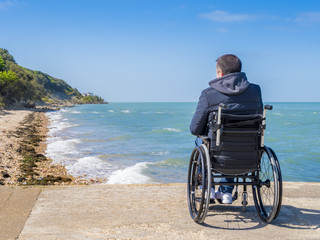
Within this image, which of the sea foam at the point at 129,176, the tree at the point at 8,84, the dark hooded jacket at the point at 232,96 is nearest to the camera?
the dark hooded jacket at the point at 232,96

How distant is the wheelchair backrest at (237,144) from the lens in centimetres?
330

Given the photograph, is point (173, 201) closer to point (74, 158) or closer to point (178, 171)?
point (178, 171)

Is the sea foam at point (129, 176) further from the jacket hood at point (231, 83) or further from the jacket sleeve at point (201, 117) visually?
the jacket hood at point (231, 83)

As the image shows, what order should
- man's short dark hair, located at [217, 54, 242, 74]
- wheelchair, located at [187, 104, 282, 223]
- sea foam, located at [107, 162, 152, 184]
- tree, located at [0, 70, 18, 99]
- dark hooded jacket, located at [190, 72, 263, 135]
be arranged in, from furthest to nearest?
tree, located at [0, 70, 18, 99] < sea foam, located at [107, 162, 152, 184] < man's short dark hair, located at [217, 54, 242, 74] < dark hooded jacket, located at [190, 72, 263, 135] < wheelchair, located at [187, 104, 282, 223]

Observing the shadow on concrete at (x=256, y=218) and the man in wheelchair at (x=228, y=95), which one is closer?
the man in wheelchair at (x=228, y=95)

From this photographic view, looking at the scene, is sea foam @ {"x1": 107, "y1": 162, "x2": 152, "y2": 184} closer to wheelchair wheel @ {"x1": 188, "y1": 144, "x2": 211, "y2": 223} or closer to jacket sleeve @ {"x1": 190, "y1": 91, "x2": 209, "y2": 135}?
wheelchair wheel @ {"x1": 188, "y1": 144, "x2": 211, "y2": 223}

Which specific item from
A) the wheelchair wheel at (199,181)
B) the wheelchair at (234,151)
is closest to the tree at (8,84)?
the wheelchair wheel at (199,181)

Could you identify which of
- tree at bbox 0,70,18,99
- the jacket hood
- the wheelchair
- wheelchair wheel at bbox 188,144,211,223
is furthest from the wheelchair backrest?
tree at bbox 0,70,18,99

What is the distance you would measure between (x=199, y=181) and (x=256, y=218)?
801 millimetres

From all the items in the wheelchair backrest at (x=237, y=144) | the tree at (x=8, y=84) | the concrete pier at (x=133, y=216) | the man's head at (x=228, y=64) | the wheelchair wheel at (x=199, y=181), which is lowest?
the concrete pier at (x=133, y=216)

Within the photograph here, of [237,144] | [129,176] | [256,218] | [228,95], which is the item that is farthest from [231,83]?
[129,176]

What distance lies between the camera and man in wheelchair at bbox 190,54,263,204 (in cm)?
341

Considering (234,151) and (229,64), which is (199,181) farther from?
A: (229,64)

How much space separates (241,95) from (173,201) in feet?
6.07
